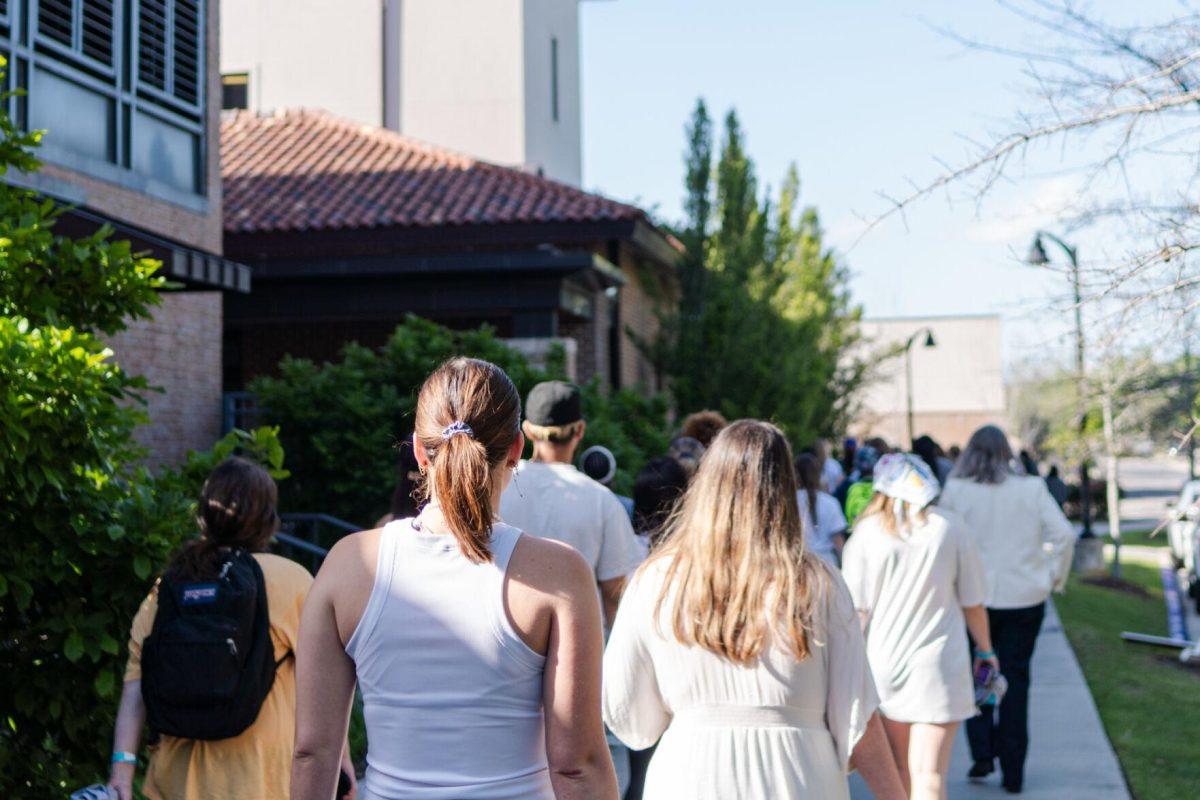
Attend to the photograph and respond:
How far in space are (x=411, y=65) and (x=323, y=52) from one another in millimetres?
1866

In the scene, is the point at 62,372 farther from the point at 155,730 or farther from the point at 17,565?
the point at 155,730

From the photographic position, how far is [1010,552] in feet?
24.8

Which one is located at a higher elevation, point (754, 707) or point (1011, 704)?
point (754, 707)

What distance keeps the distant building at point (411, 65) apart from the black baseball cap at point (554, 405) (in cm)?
2253

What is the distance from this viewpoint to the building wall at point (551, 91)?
28125 mm

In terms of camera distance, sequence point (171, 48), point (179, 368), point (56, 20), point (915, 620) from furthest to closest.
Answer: point (179, 368) → point (171, 48) → point (56, 20) → point (915, 620)

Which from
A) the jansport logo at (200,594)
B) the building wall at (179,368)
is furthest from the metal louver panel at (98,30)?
the jansport logo at (200,594)

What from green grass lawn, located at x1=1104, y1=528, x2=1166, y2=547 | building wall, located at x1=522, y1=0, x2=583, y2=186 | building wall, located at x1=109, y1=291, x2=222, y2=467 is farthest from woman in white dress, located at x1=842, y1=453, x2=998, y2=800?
green grass lawn, located at x1=1104, y1=528, x2=1166, y2=547

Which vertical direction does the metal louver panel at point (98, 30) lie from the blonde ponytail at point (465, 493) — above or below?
above

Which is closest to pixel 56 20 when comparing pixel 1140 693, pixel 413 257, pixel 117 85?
pixel 117 85

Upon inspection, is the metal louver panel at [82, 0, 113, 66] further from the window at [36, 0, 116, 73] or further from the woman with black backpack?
the woman with black backpack

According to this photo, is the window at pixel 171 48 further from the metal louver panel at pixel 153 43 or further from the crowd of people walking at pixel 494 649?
the crowd of people walking at pixel 494 649

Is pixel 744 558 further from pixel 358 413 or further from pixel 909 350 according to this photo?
pixel 909 350

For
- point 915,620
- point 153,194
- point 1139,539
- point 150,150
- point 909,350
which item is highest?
point 150,150
